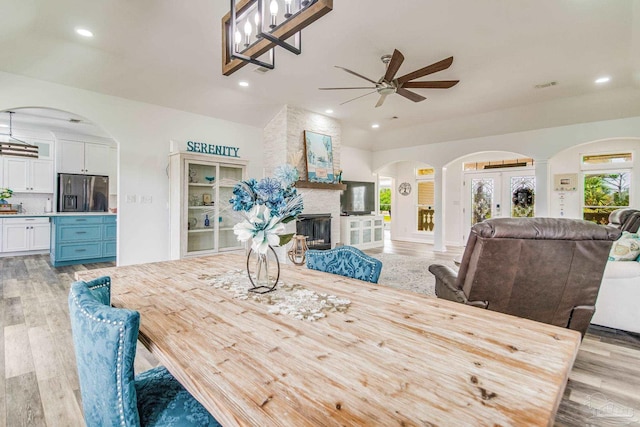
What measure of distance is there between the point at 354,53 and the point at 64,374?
13.5ft

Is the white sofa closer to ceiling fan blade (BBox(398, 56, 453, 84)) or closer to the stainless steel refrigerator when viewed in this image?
ceiling fan blade (BBox(398, 56, 453, 84))

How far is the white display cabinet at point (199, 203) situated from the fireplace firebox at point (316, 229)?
1.36m

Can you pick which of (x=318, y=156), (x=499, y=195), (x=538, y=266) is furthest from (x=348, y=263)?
(x=499, y=195)

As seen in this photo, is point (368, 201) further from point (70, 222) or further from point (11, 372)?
point (11, 372)

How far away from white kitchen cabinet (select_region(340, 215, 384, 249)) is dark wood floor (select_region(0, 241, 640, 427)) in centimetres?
465

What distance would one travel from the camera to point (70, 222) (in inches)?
210

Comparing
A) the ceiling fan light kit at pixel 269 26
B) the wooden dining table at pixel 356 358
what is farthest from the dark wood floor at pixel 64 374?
the ceiling fan light kit at pixel 269 26

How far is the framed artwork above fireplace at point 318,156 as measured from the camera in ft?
19.1

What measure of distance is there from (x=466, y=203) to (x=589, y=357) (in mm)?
6121

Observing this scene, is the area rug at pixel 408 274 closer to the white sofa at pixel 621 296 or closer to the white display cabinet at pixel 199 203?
the white sofa at pixel 621 296

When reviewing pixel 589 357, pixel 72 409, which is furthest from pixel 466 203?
pixel 72 409

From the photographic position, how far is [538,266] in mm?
1862

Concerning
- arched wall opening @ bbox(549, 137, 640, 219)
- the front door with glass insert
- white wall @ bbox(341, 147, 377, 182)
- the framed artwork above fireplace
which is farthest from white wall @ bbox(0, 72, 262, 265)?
arched wall opening @ bbox(549, 137, 640, 219)

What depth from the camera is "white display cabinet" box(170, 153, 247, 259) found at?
430 cm
